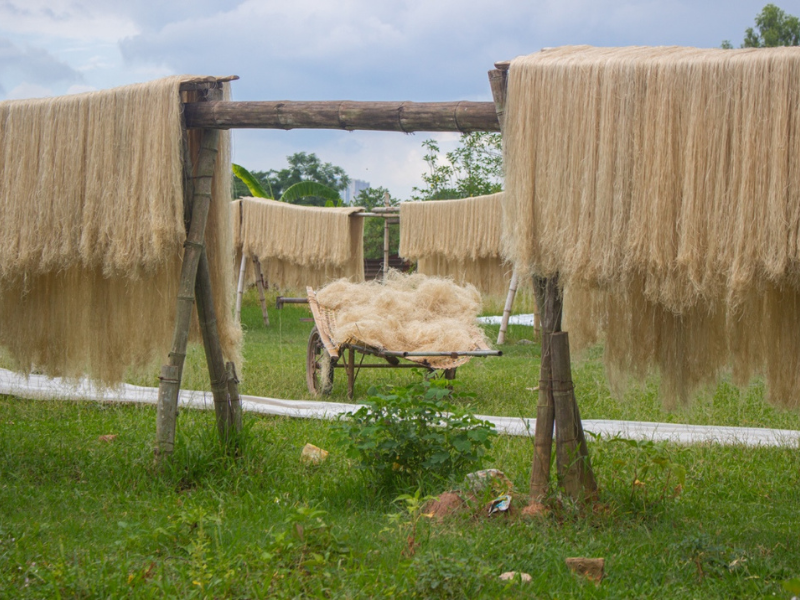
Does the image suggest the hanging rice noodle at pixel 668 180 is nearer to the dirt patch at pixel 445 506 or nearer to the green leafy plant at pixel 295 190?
the dirt patch at pixel 445 506

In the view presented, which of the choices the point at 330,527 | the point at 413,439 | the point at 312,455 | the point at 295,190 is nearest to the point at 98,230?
the point at 312,455

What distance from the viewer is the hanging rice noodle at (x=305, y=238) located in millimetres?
12469

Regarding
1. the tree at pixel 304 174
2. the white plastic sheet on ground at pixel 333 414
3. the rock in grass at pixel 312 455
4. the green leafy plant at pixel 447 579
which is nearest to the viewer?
the green leafy plant at pixel 447 579

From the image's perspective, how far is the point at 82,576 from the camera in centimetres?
270

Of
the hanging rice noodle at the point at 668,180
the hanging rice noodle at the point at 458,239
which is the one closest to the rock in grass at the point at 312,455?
the hanging rice noodle at the point at 668,180

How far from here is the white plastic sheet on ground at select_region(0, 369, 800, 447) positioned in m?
5.36

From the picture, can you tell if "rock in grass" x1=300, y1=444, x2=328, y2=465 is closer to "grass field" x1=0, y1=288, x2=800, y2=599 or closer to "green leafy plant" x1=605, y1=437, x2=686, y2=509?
"grass field" x1=0, y1=288, x2=800, y2=599

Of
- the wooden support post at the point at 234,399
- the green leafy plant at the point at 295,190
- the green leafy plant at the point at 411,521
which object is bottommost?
the green leafy plant at the point at 411,521

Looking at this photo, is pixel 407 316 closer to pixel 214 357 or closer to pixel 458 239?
pixel 214 357

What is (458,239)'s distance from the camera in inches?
465

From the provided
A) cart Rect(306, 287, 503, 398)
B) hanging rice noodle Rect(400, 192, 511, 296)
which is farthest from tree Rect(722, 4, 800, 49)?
cart Rect(306, 287, 503, 398)

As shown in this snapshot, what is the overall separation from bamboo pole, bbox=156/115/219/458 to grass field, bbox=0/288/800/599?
15 centimetres

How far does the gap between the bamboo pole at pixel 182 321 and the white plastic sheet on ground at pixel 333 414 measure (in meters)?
0.81

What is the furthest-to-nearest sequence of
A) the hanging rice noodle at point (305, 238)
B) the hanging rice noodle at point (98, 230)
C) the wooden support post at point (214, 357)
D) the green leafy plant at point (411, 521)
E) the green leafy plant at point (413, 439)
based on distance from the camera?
the hanging rice noodle at point (305, 238) → the wooden support post at point (214, 357) → the hanging rice noodle at point (98, 230) → the green leafy plant at point (413, 439) → the green leafy plant at point (411, 521)
